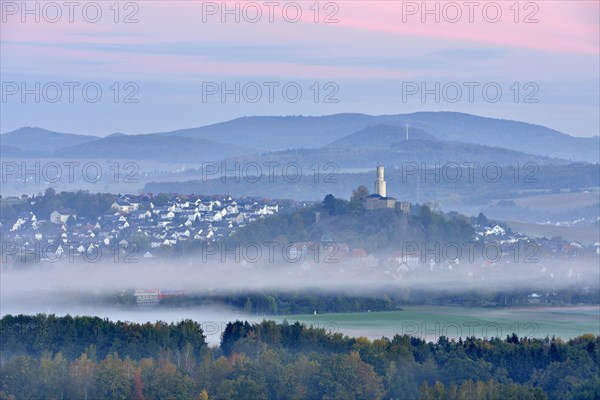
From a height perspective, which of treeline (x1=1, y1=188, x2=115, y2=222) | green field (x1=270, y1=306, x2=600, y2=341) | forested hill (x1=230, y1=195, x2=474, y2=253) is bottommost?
A: green field (x1=270, y1=306, x2=600, y2=341)

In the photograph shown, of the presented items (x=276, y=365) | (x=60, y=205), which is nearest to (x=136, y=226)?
(x=60, y=205)

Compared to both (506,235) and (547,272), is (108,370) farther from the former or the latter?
(506,235)

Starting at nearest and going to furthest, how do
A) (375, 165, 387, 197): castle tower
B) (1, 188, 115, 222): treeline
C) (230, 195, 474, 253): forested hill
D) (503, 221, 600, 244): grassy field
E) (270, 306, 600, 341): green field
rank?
1. (270, 306, 600, 341): green field
2. (230, 195, 474, 253): forested hill
3. (375, 165, 387, 197): castle tower
4. (503, 221, 600, 244): grassy field
5. (1, 188, 115, 222): treeline

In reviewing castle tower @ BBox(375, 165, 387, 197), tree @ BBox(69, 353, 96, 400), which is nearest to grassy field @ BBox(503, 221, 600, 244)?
castle tower @ BBox(375, 165, 387, 197)

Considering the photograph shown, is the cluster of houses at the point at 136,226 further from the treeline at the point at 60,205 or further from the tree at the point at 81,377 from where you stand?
the tree at the point at 81,377

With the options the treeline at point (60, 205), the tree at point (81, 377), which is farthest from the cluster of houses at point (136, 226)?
the tree at point (81, 377)

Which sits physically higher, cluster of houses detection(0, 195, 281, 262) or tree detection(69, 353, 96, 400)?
cluster of houses detection(0, 195, 281, 262)

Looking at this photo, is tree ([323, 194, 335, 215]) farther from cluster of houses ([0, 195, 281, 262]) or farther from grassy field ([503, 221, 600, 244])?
grassy field ([503, 221, 600, 244])
